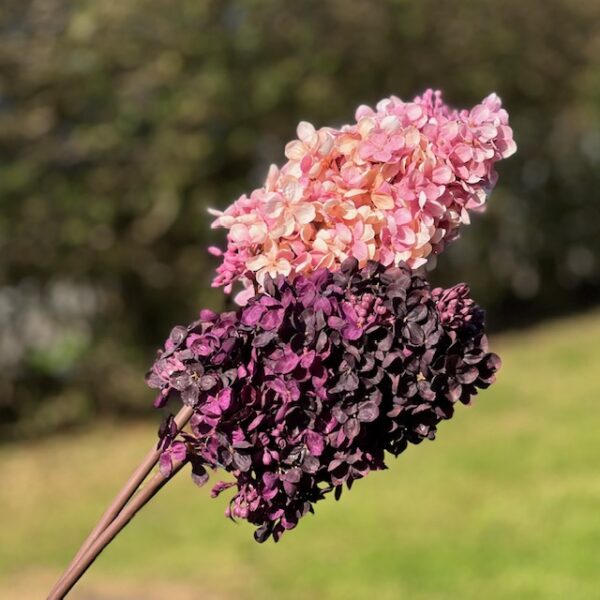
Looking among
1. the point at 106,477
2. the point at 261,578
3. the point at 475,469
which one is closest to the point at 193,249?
the point at 106,477

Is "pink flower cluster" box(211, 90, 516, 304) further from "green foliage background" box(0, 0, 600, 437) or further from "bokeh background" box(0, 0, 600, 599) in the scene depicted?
"green foliage background" box(0, 0, 600, 437)

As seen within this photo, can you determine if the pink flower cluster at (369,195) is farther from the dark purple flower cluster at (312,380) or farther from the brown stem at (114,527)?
the brown stem at (114,527)

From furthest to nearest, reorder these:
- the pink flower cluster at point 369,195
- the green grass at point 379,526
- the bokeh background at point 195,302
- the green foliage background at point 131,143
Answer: the green foliage background at point 131,143, the bokeh background at point 195,302, the green grass at point 379,526, the pink flower cluster at point 369,195

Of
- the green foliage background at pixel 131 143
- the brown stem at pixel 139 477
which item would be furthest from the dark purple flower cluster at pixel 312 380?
the green foliage background at pixel 131 143

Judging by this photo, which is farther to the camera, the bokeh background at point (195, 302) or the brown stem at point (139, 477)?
the bokeh background at point (195, 302)

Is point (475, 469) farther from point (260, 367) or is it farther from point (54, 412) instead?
point (260, 367)

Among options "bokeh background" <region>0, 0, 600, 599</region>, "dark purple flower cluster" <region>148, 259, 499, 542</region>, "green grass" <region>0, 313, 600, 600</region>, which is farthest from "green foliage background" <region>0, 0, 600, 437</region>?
"dark purple flower cluster" <region>148, 259, 499, 542</region>
